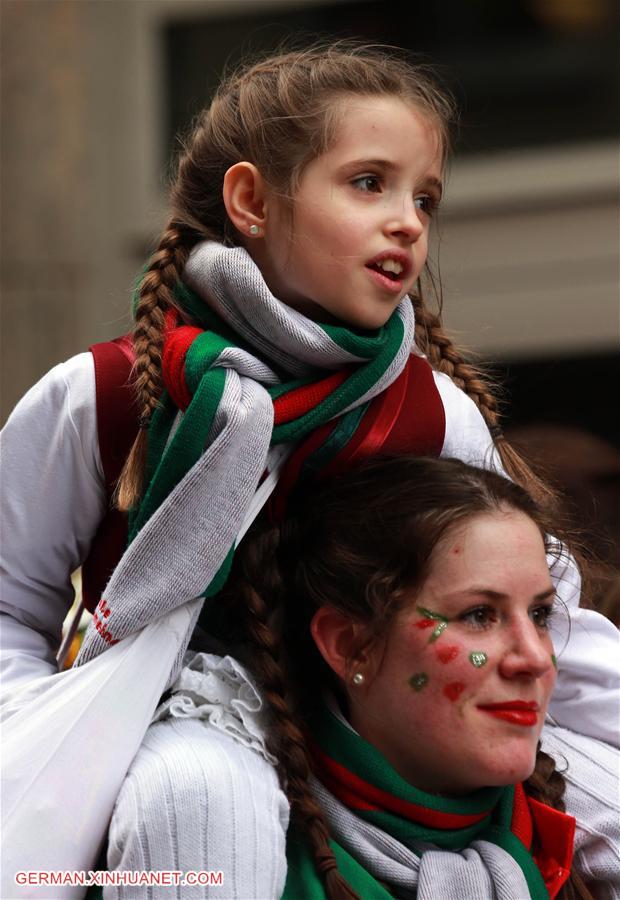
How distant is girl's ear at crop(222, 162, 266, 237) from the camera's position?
2.88 meters

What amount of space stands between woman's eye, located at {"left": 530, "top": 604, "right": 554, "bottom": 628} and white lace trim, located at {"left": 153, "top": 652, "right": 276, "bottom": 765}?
0.53m

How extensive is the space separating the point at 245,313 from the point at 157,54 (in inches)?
309

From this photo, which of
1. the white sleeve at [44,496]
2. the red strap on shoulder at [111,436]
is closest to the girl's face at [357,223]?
the red strap on shoulder at [111,436]

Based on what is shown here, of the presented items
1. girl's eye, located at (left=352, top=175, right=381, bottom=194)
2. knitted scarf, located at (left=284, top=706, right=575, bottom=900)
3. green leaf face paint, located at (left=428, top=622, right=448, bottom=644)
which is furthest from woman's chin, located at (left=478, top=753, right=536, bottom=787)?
girl's eye, located at (left=352, top=175, right=381, bottom=194)

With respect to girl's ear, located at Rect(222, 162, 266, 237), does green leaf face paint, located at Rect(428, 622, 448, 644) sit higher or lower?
lower

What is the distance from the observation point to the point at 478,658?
8.56ft

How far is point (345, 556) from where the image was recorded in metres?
2.78

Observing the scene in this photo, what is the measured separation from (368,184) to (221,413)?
1.91 ft

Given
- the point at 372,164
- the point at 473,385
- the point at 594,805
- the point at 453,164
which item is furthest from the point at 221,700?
the point at 453,164

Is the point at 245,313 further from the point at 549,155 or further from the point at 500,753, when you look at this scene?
the point at 549,155

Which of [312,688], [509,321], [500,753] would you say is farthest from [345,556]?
[509,321]

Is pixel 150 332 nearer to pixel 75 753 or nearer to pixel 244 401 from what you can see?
pixel 244 401

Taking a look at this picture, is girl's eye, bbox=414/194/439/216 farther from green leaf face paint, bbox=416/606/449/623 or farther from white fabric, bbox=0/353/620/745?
green leaf face paint, bbox=416/606/449/623

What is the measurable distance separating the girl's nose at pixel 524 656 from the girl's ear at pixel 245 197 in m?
0.92
